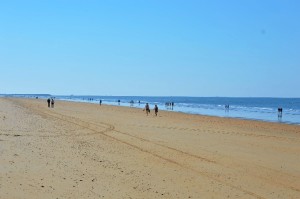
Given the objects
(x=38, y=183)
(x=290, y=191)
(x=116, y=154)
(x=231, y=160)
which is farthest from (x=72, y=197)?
(x=231, y=160)

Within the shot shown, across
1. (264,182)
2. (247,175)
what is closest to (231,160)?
(247,175)

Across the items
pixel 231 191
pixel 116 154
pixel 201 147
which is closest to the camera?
pixel 231 191

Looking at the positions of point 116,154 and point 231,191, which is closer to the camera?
point 231,191

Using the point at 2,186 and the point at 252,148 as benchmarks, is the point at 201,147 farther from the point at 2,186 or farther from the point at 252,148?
the point at 2,186

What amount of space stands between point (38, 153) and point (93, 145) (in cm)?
340

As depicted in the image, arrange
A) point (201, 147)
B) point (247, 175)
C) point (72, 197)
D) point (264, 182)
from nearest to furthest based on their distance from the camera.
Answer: point (72, 197) < point (264, 182) < point (247, 175) < point (201, 147)

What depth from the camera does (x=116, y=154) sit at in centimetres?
1405

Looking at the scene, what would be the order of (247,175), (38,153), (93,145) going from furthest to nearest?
(93,145)
(38,153)
(247,175)

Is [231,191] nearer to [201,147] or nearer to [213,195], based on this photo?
[213,195]

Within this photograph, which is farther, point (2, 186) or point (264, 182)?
point (264, 182)

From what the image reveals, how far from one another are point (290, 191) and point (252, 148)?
9052 millimetres

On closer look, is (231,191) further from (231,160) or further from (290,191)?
(231,160)

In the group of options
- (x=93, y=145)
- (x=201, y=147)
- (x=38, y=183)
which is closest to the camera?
(x=38, y=183)

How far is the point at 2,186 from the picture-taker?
816 cm
